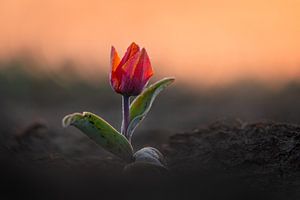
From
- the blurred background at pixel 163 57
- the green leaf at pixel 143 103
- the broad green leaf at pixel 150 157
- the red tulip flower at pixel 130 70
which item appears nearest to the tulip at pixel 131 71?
the red tulip flower at pixel 130 70

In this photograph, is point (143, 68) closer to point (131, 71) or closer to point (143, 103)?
point (131, 71)

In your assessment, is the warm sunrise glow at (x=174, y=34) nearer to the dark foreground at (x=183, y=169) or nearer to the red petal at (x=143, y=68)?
the dark foreground at (x=183, y=169)

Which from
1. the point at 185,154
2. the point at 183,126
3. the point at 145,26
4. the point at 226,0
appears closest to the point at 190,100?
the point at 183,126

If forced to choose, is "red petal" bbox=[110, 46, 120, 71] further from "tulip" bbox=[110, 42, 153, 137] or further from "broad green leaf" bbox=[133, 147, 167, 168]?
"broad green leaf" bbox=[133, 147, 167, 168]

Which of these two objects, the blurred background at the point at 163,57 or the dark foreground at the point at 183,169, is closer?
the dark foreground at the point at 183,169

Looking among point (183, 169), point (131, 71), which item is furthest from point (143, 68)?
point (183, 169)

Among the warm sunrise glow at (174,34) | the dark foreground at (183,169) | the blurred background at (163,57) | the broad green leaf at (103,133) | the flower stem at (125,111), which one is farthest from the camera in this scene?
the warm sunrise glow at (174,34)

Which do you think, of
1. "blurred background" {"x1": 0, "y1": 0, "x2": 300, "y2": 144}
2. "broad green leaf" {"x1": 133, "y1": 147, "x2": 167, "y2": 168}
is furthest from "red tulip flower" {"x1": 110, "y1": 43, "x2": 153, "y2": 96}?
"blurred background" {"x1": 0, "y1": 0, "x2": 300, "y2": 144}
